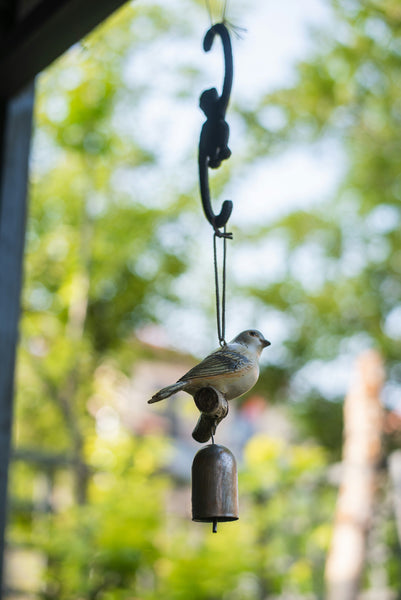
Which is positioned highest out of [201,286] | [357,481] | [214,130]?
[201,286]

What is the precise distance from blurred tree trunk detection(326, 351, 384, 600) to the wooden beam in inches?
150

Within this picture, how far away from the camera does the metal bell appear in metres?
0.72

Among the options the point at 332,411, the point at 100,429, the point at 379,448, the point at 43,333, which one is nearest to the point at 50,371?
the point at 43,333

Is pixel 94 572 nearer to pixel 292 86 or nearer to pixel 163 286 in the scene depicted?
pixel 163 286

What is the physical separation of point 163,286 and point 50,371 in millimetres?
1114

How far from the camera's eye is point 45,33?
1.27 m

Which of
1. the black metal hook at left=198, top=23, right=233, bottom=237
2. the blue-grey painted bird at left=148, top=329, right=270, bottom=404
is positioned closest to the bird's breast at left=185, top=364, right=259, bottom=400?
the blue-grey painted bird at left=148, top=329, right=270, bottom=404

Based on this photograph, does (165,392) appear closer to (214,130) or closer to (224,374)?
(224,374)

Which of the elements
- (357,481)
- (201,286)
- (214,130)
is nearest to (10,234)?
(214,130)

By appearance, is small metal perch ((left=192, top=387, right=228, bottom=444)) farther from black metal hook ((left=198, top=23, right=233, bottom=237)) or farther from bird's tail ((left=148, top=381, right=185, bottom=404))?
black metal hook ((left=198, top=23, right=233, bottom=237))

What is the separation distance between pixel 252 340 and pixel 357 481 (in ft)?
13.2

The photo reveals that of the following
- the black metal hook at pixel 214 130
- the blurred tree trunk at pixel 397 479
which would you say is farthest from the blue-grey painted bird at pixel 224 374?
the blurred tree trunk at pixel 397 479

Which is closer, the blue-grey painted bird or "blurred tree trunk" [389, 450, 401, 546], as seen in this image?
the blue-grey painted bird

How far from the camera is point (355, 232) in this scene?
5.64m
